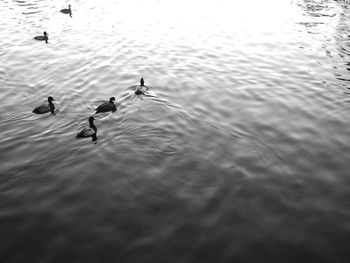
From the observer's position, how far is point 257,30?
3067cm

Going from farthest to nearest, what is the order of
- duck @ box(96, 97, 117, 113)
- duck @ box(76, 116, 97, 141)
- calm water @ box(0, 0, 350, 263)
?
duck @ box(96, 97, 117, 113), duck @ box(76, 116, 97, 141), calm water @ box(0, 0, 350, 263)

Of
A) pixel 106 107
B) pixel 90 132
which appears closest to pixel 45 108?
pixel 106 107

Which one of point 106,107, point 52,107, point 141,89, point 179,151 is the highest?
point 141,89

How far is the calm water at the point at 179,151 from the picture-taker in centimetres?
1016

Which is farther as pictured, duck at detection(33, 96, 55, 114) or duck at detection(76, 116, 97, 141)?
duck at detection(33, 96, 55, 114)

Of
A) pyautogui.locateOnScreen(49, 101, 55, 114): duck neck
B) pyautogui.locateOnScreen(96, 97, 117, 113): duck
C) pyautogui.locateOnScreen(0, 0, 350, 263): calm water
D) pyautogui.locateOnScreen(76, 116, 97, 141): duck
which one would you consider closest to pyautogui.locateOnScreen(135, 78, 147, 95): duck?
pyautogui.locateOnScreen(0, 0, 350, 263): calm water

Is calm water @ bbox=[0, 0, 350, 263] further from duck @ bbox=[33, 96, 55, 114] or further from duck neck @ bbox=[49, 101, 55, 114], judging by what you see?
duck neck @ bbox=[49, 101, 55, 114]

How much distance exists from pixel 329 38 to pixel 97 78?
64.8 feet

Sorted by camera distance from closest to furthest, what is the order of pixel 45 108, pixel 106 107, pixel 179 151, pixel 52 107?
pixel 179 151
pixel 106 107
pixel 45 108
pixel 52 107

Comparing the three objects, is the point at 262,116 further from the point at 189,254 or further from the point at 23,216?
the point at 23,216

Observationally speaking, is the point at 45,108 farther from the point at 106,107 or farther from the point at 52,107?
the point at 106,107

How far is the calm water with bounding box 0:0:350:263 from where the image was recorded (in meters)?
10.2

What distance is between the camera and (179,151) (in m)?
14.2

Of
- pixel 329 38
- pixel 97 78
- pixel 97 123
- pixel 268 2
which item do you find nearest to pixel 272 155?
pixel 97 123
